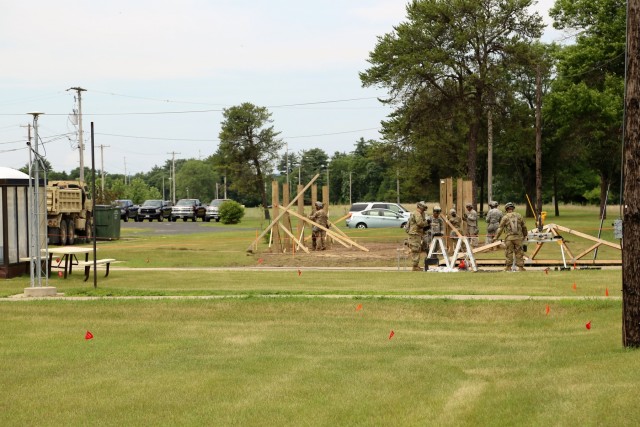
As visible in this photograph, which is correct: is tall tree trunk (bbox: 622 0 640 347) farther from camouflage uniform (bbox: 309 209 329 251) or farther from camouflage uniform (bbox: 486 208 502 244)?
camouflage uniform (bbox: 309 209 329 251)

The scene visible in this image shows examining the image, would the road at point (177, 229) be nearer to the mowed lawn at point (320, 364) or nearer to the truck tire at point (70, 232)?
the truck tire at point (70, 232)

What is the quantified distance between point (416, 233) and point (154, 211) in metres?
50.3

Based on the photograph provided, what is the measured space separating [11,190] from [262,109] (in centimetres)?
5632

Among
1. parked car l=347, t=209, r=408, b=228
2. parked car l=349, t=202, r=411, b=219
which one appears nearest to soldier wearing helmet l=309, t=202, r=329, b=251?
parked car l=347, t=209, r=408, b=228

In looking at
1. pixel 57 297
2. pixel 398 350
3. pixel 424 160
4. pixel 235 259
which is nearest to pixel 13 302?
pixel 57 297

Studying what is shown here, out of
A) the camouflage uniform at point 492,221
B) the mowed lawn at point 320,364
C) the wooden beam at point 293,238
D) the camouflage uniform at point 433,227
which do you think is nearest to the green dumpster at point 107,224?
the wooden beam at point 293,238

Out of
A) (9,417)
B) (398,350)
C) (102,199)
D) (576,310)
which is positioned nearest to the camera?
(9,417)

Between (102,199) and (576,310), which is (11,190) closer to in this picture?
(576,310)

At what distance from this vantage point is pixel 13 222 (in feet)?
76.2

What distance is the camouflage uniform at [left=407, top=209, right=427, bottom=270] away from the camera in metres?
24.9

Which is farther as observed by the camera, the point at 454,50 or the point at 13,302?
the point at 454,50

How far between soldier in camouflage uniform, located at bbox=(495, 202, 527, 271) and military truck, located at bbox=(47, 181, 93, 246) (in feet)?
69.6

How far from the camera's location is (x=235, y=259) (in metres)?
30.5

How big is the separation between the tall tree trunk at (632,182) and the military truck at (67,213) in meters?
31.0
